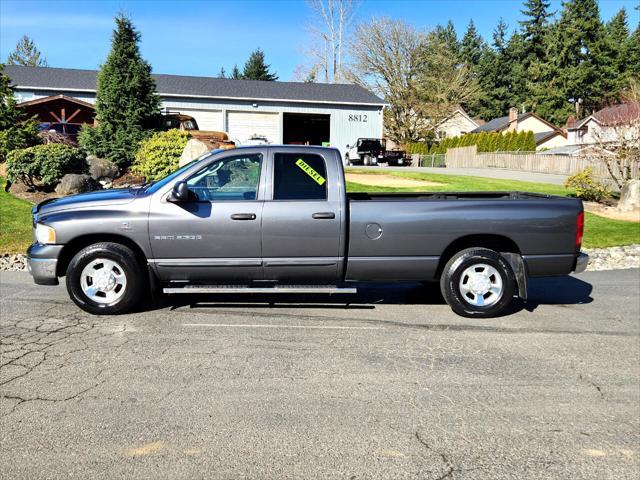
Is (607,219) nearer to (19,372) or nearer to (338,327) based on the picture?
(338,327)

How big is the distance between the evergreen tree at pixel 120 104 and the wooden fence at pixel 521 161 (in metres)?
19.7

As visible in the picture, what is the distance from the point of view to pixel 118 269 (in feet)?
20.5

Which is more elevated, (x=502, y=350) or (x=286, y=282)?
(x=286, y=282)

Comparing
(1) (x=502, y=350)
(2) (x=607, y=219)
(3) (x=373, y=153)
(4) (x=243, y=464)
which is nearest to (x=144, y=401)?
(4) (x=243, y=464)

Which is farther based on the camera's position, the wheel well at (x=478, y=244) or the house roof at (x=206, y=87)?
the house roof at (x=206, y=87)

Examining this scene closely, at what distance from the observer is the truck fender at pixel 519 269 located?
640cm

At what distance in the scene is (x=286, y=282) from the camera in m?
6.50

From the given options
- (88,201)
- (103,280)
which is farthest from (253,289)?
(88,201)

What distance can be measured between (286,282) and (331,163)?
1.47 meters

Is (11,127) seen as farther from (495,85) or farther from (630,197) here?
(495,85)

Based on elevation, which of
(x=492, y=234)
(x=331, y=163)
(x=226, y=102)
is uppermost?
(x=226, y=102)

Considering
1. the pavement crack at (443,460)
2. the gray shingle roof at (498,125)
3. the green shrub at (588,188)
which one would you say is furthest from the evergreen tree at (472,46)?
the pavement crack at (443,460)

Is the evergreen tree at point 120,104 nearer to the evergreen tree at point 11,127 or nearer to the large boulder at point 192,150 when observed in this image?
the evergreen tree at point 11,127

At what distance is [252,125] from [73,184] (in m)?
22.4
